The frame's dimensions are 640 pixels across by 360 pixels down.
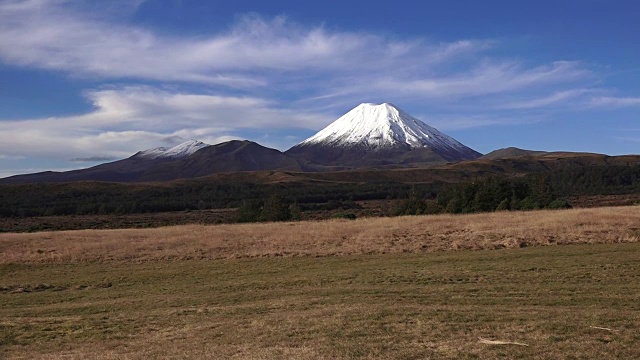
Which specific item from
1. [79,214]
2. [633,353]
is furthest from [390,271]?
[79,214]

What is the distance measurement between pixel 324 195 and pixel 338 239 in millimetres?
90625

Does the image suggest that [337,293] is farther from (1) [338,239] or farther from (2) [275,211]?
(2) [275,211]

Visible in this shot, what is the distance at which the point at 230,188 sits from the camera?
149750 mm

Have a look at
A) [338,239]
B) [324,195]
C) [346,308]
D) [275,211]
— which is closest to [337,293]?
[346,308]

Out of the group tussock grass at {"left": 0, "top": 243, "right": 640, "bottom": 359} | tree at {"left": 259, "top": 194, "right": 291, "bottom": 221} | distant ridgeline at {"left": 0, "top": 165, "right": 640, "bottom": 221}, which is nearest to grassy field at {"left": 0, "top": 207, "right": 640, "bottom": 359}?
tussock grass at {"left": 0, "top": 243, "right": 640, "bottom": 359}

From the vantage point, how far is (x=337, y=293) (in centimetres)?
1753

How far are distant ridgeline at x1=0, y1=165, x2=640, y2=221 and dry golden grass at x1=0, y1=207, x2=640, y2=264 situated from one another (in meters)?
14.1

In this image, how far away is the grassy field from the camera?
10500mm

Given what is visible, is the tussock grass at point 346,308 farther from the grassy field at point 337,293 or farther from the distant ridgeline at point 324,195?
the distant ridgeline at point 324,195

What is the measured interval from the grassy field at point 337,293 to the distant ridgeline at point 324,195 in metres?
16.5

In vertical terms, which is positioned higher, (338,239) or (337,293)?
(338,239)

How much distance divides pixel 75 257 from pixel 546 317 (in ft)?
83.3

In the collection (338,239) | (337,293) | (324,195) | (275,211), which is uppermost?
(324,195)

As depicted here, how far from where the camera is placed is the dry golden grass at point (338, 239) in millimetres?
28750
